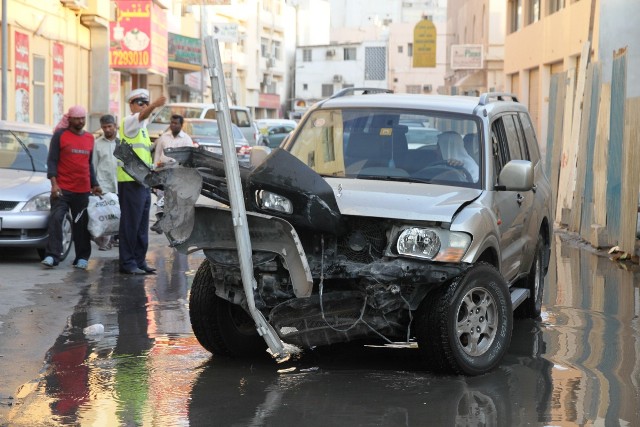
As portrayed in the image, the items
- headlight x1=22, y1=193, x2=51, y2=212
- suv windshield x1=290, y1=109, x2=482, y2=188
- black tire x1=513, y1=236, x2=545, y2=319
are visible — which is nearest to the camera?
suv windshield x1=290, y1=109, x2=482, y2=188

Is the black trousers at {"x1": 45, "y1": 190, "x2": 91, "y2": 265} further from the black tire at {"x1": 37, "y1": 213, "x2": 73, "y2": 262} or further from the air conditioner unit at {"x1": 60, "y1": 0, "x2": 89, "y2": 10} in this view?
the air conditioner unit at {"x1": 60, "y1": 0, "x2": 89, "y2": 10}

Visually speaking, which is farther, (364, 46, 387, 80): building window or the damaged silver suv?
(364, 46, 387, 80): building window

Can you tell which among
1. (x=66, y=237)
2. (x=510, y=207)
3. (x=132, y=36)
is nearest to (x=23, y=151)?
(x=66, y=237)

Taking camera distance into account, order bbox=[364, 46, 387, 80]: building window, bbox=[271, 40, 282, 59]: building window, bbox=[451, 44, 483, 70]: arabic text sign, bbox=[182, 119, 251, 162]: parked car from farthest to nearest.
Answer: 1. bbox=[364, 46, 387, 80]: building window
2. bbox=[271, 40, 282, 59]: building window
3. bbox=[451, 44, 483, 70]: arabic text sign
4. bbox=[182, 119, 251, 162]: parked car

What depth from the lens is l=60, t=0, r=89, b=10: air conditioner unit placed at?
28.6 m

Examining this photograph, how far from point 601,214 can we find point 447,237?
8629 mm

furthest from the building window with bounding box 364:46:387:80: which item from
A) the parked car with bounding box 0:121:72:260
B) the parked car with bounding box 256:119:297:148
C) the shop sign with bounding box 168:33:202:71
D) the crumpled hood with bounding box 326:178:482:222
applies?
the crumpled hood with bounding box 326:178:482:222

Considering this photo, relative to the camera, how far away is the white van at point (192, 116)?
29.2 m

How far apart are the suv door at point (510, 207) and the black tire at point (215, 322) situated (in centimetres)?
189

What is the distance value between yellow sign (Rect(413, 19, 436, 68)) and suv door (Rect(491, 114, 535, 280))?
147ft

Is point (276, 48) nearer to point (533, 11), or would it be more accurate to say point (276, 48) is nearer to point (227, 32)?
point (227, 32)

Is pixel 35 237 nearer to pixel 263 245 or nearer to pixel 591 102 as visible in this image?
pixel 263 245

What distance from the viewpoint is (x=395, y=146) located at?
8195 mm

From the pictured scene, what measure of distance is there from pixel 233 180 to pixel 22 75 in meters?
19.4
